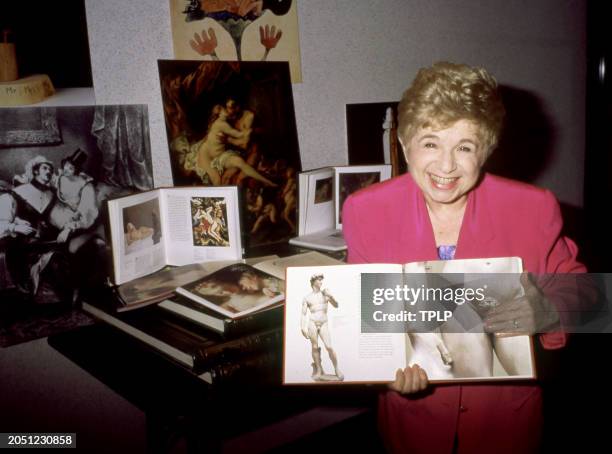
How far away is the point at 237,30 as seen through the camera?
159cm

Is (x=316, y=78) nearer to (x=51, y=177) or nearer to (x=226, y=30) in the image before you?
(x=226, y=30)

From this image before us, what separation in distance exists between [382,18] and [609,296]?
132 cm

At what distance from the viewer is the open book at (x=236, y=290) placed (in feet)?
3.62

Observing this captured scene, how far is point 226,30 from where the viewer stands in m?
1.57

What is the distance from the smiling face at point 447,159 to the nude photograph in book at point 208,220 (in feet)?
1.89

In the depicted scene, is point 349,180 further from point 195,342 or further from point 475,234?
point 195,342

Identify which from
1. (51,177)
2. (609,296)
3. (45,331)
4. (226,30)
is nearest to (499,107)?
(609,296)

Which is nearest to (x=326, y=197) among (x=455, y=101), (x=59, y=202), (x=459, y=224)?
(x=459, y=224)

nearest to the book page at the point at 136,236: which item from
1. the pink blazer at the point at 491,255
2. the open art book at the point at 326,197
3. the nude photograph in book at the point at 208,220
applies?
the nude photograph in book at the point at 208,220

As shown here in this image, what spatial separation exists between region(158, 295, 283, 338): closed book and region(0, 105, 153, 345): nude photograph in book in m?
0.35

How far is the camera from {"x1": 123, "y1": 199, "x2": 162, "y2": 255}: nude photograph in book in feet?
4.29

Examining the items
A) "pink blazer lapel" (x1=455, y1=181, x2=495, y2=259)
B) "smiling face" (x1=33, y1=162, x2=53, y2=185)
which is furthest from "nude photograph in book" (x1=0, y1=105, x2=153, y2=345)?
"pink blazer lapel" (x1=455, y1=181, x2=495, y2=259)

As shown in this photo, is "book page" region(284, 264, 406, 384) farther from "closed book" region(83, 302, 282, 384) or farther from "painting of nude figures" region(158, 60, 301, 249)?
"painting of nude figures" region(158, 60, 301, 249)

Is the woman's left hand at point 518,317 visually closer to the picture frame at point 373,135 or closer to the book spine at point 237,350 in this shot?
the book spine at point 237,350
